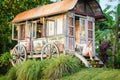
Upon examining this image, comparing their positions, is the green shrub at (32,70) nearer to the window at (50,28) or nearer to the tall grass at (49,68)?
the tall grass at (49,68)

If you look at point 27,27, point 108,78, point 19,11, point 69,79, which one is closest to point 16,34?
point 19,11

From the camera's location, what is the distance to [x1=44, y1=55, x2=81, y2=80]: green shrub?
14.3 m

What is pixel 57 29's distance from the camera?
56.3 ft

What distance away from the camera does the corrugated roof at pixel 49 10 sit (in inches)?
649

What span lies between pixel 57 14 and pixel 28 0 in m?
4.27

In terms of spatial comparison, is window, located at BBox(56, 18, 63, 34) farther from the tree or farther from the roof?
the tree

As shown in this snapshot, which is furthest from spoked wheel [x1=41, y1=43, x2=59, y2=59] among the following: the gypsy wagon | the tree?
the tree

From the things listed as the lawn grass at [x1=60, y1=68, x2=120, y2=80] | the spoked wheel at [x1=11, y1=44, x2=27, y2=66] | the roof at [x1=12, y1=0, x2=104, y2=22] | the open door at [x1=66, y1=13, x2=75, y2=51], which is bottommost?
the lawn grass at [x1=60, y1=68, x2=120, y2=80]

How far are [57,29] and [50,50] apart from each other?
1.19 m

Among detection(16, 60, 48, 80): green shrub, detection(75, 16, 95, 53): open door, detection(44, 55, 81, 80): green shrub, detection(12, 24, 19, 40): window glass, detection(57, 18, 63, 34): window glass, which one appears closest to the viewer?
detection(44, 55, 81, 80): green shrub

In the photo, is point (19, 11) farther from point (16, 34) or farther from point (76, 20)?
point (76, 20)

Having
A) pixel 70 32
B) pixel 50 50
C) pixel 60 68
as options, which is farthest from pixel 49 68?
pixel 70 32

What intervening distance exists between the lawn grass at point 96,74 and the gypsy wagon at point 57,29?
136cm

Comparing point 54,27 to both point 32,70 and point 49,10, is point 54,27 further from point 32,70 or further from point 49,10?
point 32,70
